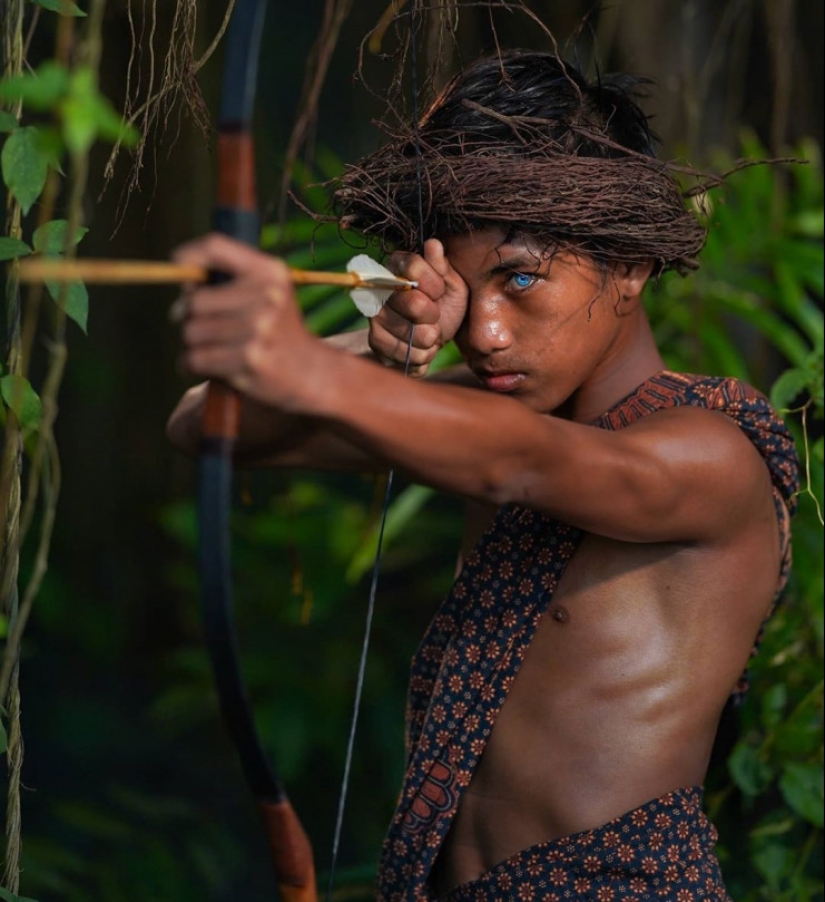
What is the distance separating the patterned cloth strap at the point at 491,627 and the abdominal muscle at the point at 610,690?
0.03 meters

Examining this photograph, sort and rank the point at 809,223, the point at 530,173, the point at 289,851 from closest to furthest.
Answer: the point at 289,851, the point at 530,173, the point at 809,223

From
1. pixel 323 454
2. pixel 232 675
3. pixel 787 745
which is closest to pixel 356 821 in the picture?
pixel 787 745

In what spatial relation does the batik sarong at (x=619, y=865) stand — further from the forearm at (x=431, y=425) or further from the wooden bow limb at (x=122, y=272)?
the wooden bow limb at (x=122, y=272)

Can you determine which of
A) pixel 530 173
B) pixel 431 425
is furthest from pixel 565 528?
pixel 431 425

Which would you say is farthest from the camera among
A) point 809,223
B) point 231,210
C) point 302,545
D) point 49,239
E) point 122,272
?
point 302,545

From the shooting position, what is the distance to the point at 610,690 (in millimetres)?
1387

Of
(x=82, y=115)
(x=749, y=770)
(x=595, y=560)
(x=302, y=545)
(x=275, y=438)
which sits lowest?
(x=302, y=545)

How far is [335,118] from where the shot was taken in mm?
3303

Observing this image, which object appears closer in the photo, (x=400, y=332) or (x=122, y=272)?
(x=122, y=272)

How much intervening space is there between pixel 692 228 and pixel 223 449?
0.74 metres

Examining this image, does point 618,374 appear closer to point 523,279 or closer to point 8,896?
point 523,279

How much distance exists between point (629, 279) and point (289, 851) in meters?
0.72

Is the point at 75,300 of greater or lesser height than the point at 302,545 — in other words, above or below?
above

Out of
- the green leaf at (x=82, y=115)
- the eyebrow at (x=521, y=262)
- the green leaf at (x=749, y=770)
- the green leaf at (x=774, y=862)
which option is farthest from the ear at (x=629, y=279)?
the green leaf at (x=774, y=862)
